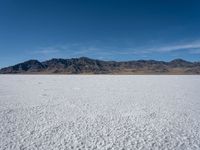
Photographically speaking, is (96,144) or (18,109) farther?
(18,109)

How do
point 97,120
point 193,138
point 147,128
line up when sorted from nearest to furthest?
point 193,138 < point 147,128 < point 97,120

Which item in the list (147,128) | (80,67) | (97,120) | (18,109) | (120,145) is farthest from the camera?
(80,67)

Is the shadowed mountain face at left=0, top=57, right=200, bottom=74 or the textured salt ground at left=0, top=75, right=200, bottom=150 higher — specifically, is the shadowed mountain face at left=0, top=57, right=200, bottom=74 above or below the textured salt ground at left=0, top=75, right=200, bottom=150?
above

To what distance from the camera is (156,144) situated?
4410mm

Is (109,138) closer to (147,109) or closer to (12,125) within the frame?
(12,125)

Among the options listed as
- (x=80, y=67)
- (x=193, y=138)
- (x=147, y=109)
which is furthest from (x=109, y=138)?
(x=80, y=67)

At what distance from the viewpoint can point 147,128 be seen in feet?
17.9

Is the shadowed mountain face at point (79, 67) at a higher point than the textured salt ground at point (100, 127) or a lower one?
higher

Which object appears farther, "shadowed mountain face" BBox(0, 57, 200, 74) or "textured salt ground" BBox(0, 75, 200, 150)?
"shadowed mountain face" BBox(0, 57, 200, 74)

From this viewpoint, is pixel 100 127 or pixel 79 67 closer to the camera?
pixel 100 127

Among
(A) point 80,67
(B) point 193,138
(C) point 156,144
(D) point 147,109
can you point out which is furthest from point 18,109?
(A) point 80,67

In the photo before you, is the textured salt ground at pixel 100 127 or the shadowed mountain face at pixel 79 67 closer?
the textured salt ground at pixel 100 127

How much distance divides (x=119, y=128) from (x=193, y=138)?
171cm

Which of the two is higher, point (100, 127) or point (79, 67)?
point (79, 67)
